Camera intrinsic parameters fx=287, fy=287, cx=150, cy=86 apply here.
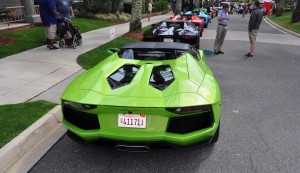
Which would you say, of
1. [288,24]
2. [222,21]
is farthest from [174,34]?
[288,24]

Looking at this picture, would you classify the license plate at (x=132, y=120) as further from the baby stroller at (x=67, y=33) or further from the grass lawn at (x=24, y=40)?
the baby stroller at (x=67, y=33)

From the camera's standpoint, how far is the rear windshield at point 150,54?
4.16 m

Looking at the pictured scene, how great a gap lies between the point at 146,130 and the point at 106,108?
17.9 inches

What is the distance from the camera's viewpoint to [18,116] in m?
4.15

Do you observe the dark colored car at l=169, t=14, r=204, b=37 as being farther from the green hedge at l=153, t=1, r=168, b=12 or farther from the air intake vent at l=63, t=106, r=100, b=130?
the green hedge at l=153, t=1, r=168, b=12

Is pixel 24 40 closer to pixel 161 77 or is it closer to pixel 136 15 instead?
pixel 136 15

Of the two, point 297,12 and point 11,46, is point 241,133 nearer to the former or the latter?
point 11,46

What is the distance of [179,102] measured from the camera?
2873 mm

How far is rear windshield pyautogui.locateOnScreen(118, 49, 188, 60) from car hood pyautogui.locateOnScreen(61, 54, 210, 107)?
0.34 metres

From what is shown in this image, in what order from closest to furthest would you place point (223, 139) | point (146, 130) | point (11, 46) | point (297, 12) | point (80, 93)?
point (146, 130) → point (80, 93) → point (223, 139) → point (11, 46) → point (297, 12)

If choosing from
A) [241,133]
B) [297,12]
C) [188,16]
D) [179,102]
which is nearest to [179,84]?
[179,102]

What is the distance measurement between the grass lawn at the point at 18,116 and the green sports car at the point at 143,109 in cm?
91

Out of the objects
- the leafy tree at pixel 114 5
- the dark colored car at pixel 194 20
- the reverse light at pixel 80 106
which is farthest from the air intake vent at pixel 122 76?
the leafy tree at pixel 114 5

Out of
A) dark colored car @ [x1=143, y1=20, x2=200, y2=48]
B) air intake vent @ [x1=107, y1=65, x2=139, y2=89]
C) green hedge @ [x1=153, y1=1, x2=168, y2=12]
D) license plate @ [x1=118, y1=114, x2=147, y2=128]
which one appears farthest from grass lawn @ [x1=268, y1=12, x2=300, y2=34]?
license plate @ [x1=118, y1=114, x2=147, y2=128]
